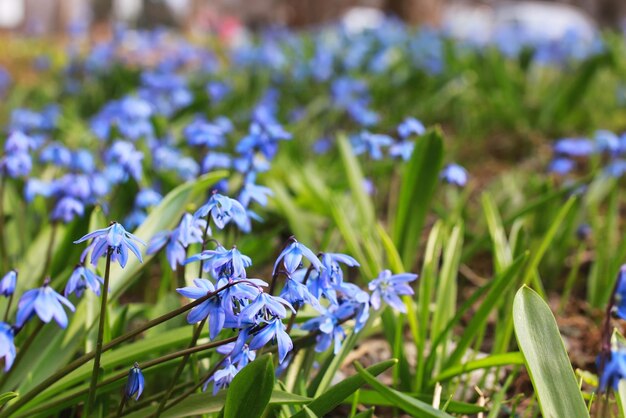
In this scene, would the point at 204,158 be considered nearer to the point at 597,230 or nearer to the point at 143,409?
the point at 143,409

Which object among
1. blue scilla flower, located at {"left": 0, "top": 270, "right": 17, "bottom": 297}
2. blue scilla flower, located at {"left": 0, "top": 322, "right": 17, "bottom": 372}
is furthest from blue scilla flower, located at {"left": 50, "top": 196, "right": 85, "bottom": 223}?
blue scilla flower, located at {"left": 0, "top": 322, "right": 17, "bottom": 372}

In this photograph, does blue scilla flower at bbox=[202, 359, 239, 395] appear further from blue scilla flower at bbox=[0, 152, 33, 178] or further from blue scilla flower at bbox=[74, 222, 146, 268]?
blue scilla flower at bbox=[0, 152, 33, 178]

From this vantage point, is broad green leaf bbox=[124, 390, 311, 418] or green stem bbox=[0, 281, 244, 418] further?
broad green leaf bbox=[124, 390, 311, 418]

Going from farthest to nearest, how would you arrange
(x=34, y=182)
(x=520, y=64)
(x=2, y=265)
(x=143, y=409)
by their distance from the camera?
(x=520, y=64) < (x=34, y=182) < (x=2, y=265) < (x=143, y=409)

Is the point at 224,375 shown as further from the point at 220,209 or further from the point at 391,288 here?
the point at 391,288

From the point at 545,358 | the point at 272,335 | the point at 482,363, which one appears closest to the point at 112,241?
the point at 272,335

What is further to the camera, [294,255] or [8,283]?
[8,283]

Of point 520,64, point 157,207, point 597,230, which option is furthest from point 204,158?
point 520,64
